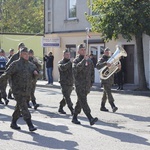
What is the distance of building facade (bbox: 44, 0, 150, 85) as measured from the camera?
2300cm

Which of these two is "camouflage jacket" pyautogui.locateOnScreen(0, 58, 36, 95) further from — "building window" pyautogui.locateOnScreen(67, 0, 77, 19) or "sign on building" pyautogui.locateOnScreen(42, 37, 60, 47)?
"sign on building" pyautogui.locateOnScreen(42, 37, 60, 47)

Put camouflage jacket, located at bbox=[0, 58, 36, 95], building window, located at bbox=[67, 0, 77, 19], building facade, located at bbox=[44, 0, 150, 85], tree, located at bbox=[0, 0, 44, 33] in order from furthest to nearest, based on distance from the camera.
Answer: tree, located at bbox=[0, 0, 44, 33] → building window, located at bbox=[67, 0, 77, 19] → building facade, located at bbox=[44, 0, 150, 85] → camouflage jacket, located at bbox=[0, 58, 36, 95]

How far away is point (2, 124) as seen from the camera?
35.1 ft

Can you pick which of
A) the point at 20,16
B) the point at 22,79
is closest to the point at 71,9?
the point at 22,79

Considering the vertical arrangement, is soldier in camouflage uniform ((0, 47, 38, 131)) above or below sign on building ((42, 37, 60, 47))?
below

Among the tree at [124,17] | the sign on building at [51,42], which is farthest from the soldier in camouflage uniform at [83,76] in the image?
the sign on building at [51,42]

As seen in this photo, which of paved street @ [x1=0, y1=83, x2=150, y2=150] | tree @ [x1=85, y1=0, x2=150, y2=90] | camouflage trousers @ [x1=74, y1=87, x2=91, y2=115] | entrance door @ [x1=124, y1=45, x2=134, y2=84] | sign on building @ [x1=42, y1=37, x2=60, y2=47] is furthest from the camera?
sign on building @ [x1=42, y1=37, x2=60, y2=47]

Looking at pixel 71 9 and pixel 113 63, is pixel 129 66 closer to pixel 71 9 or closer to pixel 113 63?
pixel 71 9

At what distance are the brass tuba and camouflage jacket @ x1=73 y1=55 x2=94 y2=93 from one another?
168cm

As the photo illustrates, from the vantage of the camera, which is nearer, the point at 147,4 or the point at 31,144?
the point at 31,144

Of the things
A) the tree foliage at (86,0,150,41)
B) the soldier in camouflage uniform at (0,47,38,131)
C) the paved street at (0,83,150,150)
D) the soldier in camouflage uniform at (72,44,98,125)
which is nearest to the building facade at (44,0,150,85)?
the tree foliage at (86,0,150,41)

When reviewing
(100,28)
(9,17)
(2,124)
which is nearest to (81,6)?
(100,28)

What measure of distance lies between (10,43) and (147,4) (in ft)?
57.5

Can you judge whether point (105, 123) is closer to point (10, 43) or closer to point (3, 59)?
point (3, 59)
